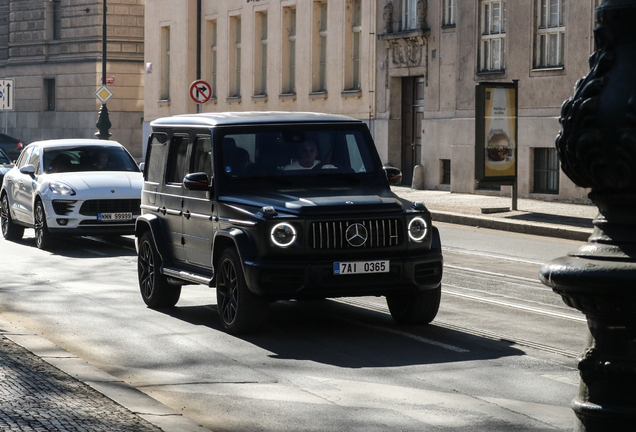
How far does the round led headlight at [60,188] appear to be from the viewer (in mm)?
16820

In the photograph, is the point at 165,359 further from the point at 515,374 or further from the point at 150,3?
the point at 150,3

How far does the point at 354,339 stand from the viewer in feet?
29.9

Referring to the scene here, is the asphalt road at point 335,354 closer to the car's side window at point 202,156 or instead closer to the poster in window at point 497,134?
the car's side window at point 202,156

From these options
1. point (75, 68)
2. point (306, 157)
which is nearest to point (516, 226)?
point (306, 157)

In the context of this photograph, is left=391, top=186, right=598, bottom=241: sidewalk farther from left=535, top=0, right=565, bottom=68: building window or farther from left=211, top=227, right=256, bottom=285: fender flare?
left=211, top=227, right=256, bottom=285: fender flare

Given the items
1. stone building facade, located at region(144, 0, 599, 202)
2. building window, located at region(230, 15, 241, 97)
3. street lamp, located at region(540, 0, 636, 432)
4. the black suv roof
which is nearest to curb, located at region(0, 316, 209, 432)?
the black suv roof

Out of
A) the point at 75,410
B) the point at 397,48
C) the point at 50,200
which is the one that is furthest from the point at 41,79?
the point at 75,410

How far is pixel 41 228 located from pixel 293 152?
26.0ft

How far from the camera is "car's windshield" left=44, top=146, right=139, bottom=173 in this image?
58.9ft

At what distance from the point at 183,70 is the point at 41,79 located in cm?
1618

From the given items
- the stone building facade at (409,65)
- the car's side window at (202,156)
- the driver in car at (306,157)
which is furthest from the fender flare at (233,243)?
the stone building facade at (409,65)

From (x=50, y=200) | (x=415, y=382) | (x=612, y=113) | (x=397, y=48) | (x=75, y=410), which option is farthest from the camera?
(x=397, y=48)

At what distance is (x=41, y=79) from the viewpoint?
5788 cm

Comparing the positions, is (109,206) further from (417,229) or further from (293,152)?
(417,229)
